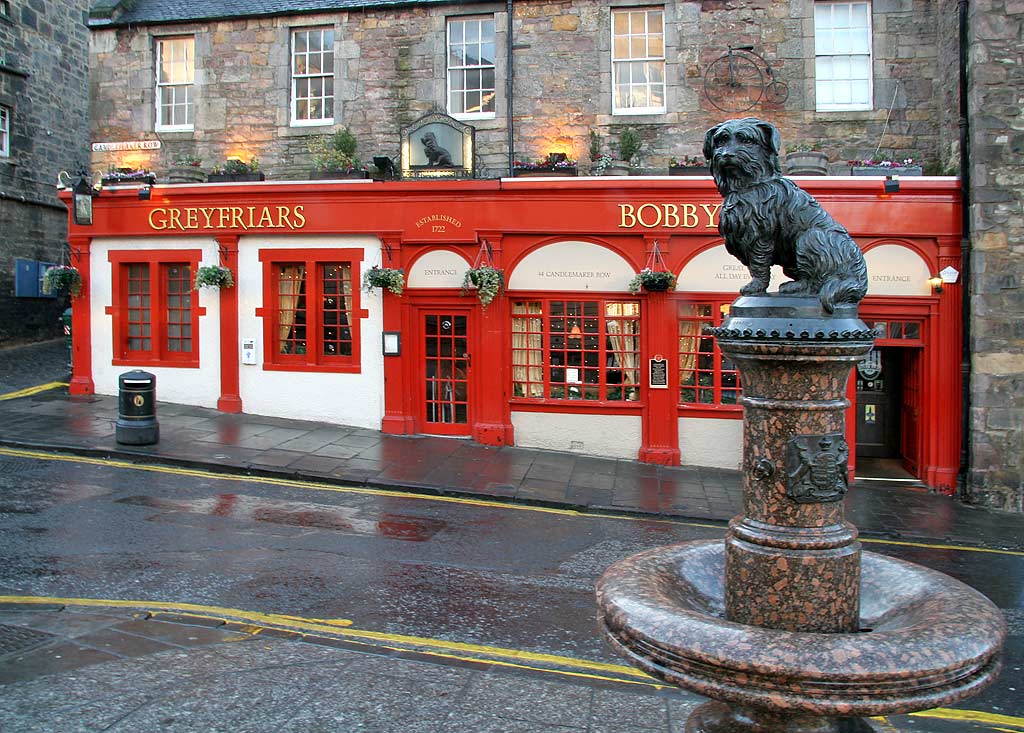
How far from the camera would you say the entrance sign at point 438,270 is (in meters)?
14.2

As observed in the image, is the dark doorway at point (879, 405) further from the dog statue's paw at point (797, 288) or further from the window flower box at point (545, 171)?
the dog statue's paw at point (797, 288)

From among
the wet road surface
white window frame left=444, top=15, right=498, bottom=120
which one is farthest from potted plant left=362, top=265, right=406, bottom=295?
the wet road surface

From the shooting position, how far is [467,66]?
49.6 feet

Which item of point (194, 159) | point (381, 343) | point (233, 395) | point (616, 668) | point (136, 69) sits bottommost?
point (616, 668)

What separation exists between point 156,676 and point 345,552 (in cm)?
290

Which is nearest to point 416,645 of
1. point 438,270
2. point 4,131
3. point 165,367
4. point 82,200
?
point 438,270

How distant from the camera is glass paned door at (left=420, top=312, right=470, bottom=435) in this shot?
47.3 feet

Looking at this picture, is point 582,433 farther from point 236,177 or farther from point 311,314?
point 236,177

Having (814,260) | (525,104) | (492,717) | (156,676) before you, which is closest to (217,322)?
(525,104)

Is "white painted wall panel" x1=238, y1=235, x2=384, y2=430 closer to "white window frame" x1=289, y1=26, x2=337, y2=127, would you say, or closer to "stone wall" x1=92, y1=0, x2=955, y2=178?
"stone wall" x1=92, y1=0, x2=955, y2=178

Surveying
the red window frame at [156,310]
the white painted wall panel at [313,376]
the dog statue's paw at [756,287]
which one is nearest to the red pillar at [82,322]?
the red window frame at [156,310]

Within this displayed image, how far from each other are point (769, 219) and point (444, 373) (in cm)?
1122

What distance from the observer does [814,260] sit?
3490 mm

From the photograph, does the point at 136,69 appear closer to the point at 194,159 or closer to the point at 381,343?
the point at 194,159
